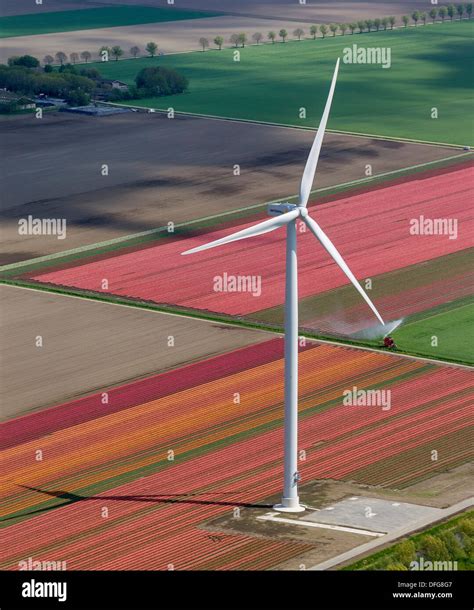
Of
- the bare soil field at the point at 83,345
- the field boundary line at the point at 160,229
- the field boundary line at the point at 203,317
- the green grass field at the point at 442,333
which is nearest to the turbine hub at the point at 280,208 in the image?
the bare soil field at the point at 83,345

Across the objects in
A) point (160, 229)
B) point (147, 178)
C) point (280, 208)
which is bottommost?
point (280, 208)

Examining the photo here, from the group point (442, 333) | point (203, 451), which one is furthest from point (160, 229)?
point (203, 451)

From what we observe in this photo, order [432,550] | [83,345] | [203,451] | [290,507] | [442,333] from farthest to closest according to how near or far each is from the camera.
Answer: [442,333] → [83,345] → [203,451] → [290,507] → [432,550]

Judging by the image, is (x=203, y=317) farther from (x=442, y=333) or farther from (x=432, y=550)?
(x=432, y=550)

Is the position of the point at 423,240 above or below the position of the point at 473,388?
above

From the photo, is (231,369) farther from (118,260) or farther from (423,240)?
(423,240)

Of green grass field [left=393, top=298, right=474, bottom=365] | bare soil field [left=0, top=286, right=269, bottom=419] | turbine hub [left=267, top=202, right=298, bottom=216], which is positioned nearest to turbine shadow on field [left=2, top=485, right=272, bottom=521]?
bare soil field [left=0, top=286, right=269, bottom=419]
